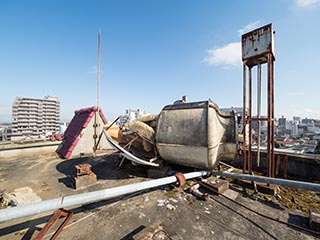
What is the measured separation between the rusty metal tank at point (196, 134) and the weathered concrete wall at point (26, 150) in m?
8.38

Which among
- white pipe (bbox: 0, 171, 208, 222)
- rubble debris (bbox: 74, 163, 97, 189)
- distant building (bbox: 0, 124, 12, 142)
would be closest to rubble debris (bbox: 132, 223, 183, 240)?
white pipe (bbox: 0, 171, 208, 222)

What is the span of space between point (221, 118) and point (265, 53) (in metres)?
2.30

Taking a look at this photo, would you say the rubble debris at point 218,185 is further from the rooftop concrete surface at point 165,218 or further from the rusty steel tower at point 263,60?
the rusty steel tower at point 263,60

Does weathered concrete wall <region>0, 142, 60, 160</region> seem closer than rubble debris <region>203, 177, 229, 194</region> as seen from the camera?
No

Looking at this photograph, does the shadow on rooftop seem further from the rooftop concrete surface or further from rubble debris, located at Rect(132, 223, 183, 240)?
rubble debris, located at Rect(132, 223, 183, 240)

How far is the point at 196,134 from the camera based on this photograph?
4617 mm

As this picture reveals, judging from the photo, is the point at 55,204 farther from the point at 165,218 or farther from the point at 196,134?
the point at 196,134

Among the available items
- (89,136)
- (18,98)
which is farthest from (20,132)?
(89,136)

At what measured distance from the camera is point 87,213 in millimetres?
3434

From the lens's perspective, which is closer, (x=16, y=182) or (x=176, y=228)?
(x=176, y=228)

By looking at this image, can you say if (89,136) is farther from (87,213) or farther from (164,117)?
(87,213)

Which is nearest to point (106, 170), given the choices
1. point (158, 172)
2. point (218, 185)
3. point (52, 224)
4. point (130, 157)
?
point (130, 157)

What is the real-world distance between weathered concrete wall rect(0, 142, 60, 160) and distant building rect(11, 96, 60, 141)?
186 feet

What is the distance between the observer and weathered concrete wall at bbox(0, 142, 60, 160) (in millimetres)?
8906
